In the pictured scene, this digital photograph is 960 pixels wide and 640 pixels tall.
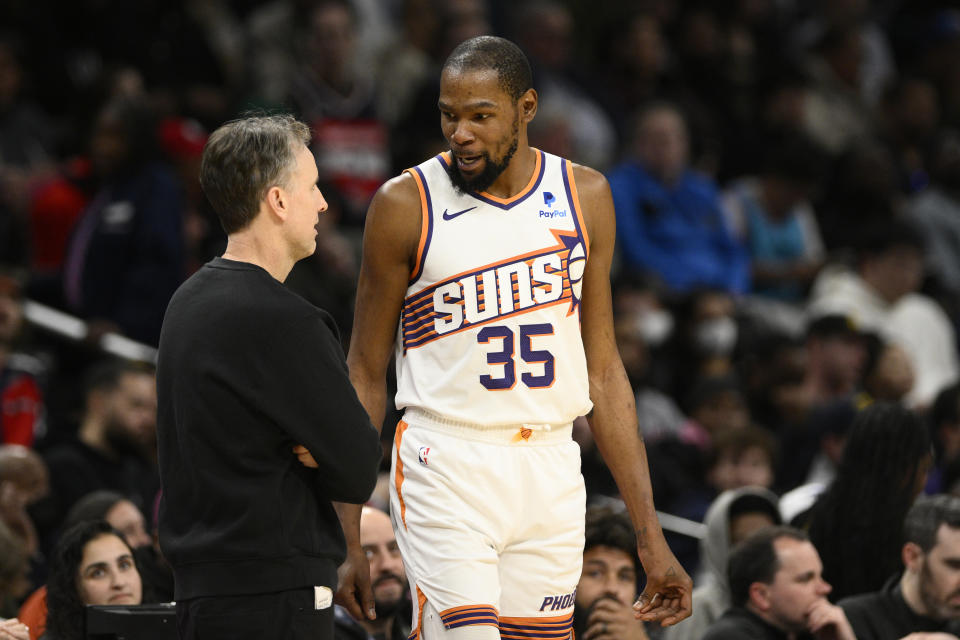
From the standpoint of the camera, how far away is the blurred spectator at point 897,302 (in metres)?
10.6

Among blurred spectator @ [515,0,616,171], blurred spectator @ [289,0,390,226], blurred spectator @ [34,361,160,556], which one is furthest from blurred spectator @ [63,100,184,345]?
blurred spectator @ [515,0,616,171]

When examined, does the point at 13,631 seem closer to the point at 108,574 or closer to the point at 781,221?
the point at 108,574

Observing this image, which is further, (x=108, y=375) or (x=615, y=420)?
(x=108, y=375)

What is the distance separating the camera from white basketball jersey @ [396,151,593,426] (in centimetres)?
424

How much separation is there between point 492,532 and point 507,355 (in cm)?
50

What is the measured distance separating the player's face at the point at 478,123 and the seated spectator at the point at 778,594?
2.22 meters

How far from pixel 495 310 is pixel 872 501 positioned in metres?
2.66

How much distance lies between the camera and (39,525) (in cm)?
722

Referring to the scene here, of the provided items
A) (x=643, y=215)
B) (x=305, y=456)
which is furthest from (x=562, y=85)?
(x=305, y=456)

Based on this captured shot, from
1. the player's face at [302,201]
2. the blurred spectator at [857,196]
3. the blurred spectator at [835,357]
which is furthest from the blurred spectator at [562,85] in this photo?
the player's face at [302,201]

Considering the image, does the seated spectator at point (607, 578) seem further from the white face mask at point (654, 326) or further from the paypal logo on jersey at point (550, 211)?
the white face mask at point (654, 326)

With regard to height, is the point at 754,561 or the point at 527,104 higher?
the point at 527,104

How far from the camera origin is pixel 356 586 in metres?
4.28

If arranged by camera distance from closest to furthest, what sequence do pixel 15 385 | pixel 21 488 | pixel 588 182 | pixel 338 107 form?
pixel 588 182, pixel 21 488, pixel 15 385, pixel 338 107
